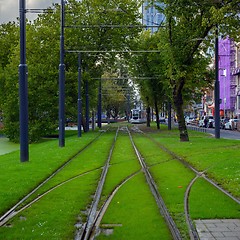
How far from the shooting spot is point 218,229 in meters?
7.48

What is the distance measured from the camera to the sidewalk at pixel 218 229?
7031 millimetres

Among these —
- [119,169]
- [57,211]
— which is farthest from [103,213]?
[119,169]

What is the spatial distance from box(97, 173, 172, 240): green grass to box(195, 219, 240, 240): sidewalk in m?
0.55

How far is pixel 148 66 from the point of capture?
56250mm

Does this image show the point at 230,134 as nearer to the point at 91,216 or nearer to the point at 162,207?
the point at 162,207

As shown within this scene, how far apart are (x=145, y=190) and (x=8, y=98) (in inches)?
1419

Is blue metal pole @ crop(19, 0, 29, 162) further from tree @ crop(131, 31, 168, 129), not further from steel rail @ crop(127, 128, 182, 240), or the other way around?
tree @ crop(131, 31, 168, 129)

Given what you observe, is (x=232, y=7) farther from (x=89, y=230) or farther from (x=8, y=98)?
(x=8, y=98)

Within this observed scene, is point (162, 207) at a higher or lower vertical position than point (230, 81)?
lower

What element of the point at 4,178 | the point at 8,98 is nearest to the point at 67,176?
the point at 4,178

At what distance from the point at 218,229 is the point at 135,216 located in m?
1.61

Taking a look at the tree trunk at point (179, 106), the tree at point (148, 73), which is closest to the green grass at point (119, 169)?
the tree trunk at point (179, 106)

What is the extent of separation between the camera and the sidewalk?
23.1 ft

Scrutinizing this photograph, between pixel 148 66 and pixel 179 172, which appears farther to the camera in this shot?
pixel 148 66
